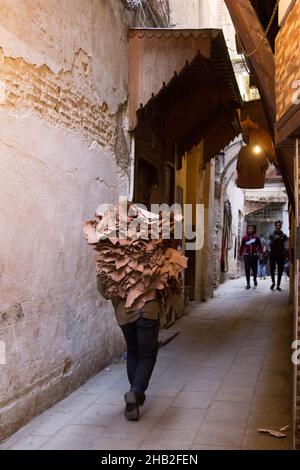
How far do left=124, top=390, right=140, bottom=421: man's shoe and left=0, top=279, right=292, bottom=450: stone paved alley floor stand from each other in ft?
0.16

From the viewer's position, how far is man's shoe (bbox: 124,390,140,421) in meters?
4.01

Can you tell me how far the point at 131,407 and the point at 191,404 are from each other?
2.35ft

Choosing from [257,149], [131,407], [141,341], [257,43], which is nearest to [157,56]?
[257,43]

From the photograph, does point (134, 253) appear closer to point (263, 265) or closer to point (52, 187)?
point (52, 187)

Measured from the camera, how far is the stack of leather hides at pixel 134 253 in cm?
397

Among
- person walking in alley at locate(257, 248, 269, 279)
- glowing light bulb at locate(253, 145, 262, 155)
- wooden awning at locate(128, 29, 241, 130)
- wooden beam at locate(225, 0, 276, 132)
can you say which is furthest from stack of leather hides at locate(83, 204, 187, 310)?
person walking in alley at locate(257, 248, 269, 279)

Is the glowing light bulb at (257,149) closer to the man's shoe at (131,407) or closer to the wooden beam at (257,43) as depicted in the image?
the wooden beam at (257,43)

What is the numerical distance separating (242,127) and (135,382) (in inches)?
307

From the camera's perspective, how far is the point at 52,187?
172 inches

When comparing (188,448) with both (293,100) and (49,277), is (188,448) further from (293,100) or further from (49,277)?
(293,100)

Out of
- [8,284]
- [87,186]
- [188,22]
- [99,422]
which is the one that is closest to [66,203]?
[87,186]

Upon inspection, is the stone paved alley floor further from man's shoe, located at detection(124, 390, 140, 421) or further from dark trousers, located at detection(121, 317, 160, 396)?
dark trousers, located at detection(121, 317, 160, 396)

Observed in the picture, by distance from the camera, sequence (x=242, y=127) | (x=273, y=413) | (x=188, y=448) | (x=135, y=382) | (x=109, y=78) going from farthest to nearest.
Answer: (x=242, y=127) < (x=109, y=78) < (x=273, y=413) < (x=135, y=382) < (x=188, y=448)

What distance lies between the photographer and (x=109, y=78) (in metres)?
5.77
